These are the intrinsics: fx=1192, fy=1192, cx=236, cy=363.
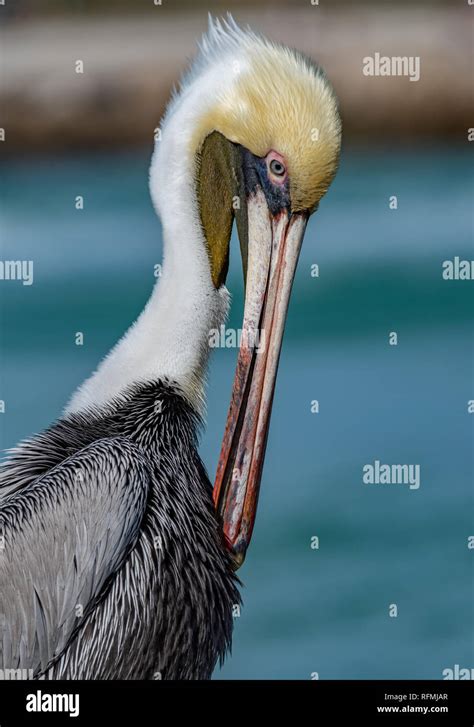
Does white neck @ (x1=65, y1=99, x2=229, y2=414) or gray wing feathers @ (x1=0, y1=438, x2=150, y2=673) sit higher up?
white neck @ (x1=65, y1=99, x2=229, y2=414)

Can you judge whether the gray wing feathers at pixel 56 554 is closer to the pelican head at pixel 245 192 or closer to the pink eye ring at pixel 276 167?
the pelican head at pixel 245 192

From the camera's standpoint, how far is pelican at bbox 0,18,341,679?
3.18m

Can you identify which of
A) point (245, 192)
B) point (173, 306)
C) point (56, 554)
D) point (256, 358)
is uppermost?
point (245, 192)

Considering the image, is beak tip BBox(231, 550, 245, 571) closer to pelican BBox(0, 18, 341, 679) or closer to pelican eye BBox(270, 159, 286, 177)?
pelican BBox(0, 18, 341, 679)

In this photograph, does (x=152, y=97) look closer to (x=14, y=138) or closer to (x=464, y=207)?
(x=14, y=138)

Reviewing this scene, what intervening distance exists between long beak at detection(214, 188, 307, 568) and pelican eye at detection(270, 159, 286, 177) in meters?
0.08

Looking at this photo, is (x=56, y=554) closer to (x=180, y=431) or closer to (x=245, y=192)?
(x=180, y=431)

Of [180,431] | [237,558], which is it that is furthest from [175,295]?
[237,558]

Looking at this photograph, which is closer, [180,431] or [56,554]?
[56,554]

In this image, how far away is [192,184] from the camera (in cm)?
344

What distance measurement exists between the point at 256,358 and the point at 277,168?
1.77 feet

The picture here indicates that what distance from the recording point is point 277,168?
3.36 metres

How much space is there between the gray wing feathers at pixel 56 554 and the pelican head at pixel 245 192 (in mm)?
390

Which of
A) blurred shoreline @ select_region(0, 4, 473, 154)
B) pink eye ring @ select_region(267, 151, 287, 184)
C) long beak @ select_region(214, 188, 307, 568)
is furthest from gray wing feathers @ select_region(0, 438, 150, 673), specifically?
blurred shoreline @ select_region(0, 4, 473, 154)
